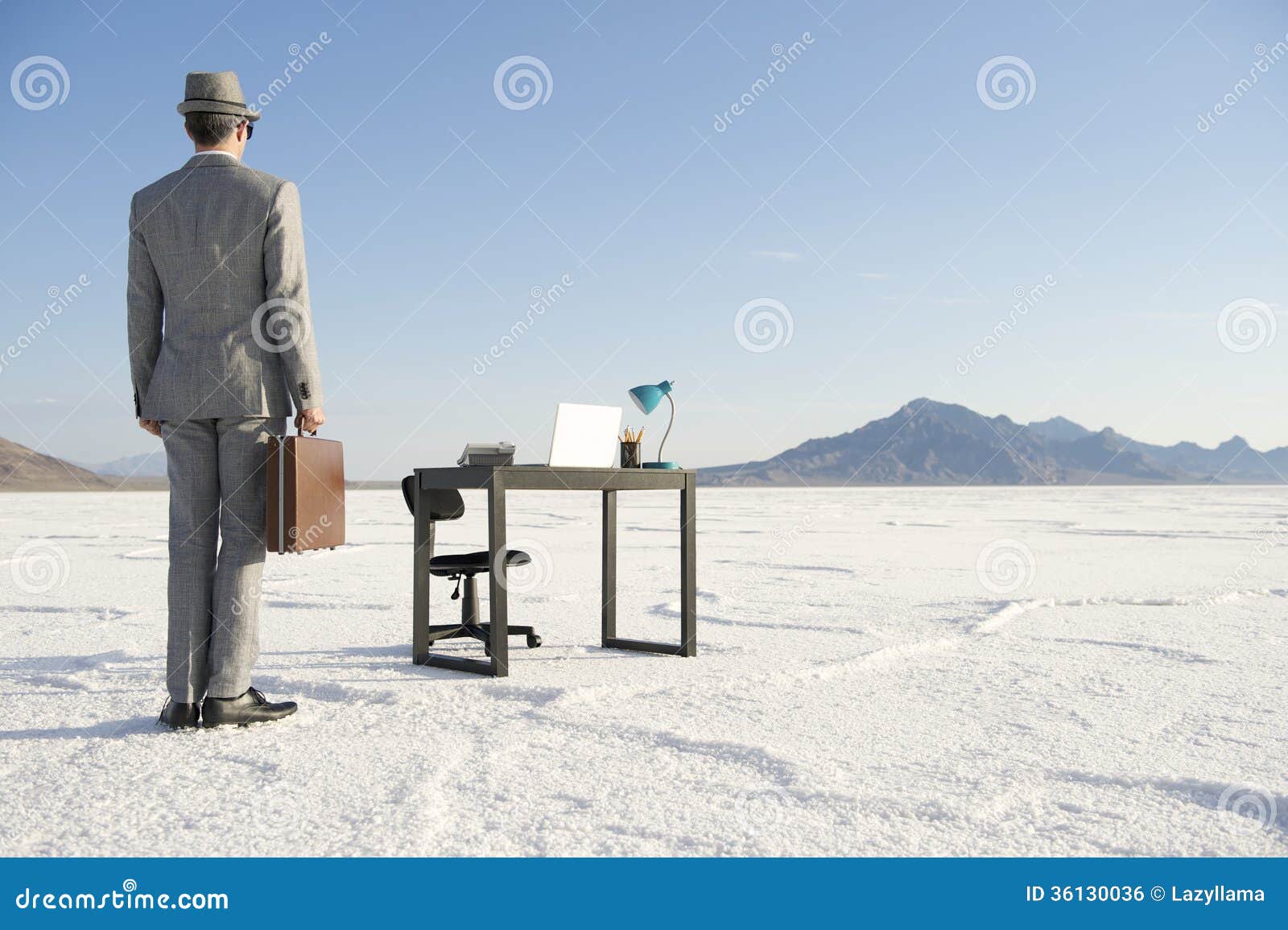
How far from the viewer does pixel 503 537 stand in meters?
3.42

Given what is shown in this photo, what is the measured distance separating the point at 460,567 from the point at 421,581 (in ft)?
0.57

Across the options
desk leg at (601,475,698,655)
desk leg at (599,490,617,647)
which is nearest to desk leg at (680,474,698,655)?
desk leg at (601,475,698,655)

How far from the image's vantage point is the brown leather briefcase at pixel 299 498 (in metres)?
2.67

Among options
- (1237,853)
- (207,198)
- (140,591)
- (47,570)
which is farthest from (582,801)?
(47,570)

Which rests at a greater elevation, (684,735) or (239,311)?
(239,311)

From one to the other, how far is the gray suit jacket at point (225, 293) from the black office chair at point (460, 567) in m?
1.12

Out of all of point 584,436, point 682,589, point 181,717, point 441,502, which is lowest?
point 181,717

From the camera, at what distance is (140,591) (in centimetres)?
572

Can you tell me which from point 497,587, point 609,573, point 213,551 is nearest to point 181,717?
point 213,551

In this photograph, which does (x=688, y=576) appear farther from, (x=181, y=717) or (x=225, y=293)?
(x=225, y=293)

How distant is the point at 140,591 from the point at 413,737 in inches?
156
